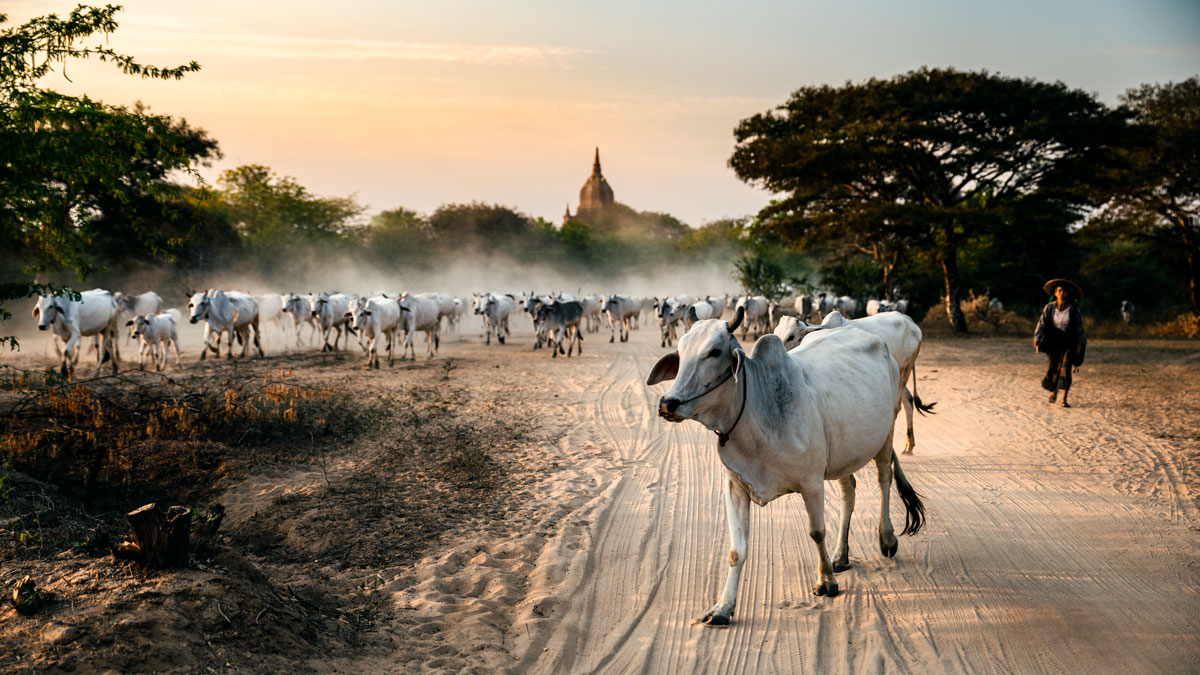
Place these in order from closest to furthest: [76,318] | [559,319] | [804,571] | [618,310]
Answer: [804,571], [76,318], [559,319], [618,310]

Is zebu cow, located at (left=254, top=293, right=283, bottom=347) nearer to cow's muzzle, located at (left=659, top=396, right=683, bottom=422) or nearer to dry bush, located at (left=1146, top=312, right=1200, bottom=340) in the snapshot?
cow's muzzle, located at (left=659, top=396, right=683, bottom=422)

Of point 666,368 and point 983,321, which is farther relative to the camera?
point 983,321

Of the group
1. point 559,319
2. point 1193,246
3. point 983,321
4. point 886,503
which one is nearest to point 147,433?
point 886,503

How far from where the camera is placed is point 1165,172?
81.3 ft

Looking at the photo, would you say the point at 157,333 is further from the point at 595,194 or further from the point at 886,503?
the point at 595,194

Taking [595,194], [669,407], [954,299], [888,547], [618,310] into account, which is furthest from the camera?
[595,194]

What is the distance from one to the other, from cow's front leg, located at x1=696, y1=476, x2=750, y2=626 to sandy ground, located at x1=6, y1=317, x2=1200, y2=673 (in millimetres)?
112

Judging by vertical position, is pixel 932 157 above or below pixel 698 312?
above

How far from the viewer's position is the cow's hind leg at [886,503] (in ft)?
18.0

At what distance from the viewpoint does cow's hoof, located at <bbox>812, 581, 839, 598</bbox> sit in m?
→ 4.79

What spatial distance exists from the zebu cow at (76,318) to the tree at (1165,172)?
3100 centimetres

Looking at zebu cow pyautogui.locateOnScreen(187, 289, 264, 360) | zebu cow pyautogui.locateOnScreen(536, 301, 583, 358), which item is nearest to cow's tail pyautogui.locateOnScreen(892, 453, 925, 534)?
zebu cow pyautogui.locateOnScreen(536, 301, 583, 358)

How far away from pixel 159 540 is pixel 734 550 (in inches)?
133

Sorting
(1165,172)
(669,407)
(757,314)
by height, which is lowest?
(669,407)
